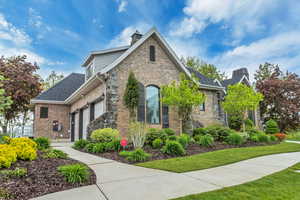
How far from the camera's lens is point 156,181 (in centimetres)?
407

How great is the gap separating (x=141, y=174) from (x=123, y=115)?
250 inches

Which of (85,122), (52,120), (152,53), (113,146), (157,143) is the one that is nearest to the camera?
(113,146)

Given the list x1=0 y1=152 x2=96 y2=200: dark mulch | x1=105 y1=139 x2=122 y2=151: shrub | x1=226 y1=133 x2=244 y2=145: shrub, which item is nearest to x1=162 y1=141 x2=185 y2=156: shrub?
x1=105 y1=139 x2=122 y2=151: shrub

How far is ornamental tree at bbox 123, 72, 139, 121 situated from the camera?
1063 centimetres

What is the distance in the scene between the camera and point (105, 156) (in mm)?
7273

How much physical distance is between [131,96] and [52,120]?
1024 cm

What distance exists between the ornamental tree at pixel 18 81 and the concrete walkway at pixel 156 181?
45.1 feet

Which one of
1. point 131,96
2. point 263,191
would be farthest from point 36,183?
point 131,96

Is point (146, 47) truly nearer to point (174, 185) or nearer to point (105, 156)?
point (105, 156)

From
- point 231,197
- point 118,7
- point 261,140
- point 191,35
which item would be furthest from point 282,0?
point 231,197

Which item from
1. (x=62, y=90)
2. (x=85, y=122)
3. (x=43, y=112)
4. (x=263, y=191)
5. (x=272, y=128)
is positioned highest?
(x=62, y=90)

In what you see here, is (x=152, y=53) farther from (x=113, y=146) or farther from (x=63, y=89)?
(x=63, y=89)

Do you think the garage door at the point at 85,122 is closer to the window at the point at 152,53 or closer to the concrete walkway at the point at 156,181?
the window at the point at 152,53

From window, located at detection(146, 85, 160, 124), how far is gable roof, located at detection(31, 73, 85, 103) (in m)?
9.70
